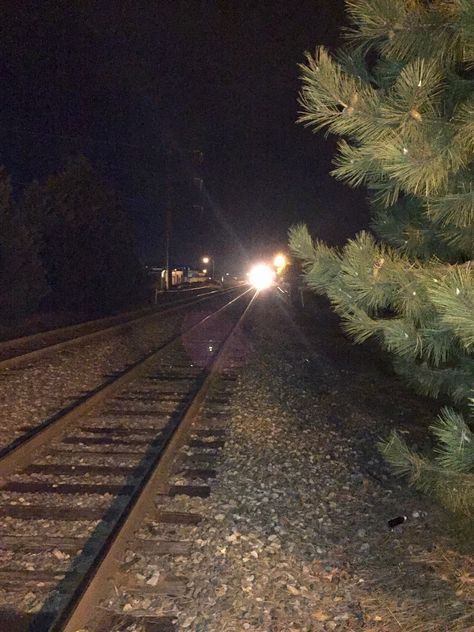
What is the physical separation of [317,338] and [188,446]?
50.9 feet

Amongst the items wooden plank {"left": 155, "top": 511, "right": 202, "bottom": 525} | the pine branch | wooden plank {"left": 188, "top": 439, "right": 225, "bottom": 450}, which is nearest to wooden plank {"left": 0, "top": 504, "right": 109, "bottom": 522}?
→ wooden plank {"left": 155, "top": 511, "right": 202, "bottom": 525}

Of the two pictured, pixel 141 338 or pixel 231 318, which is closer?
pixel 141 338

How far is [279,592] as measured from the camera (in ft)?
16.7

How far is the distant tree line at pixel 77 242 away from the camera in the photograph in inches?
1174

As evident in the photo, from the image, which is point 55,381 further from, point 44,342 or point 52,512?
point 52,512

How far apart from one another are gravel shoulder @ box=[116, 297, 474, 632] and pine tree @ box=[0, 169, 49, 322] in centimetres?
1654

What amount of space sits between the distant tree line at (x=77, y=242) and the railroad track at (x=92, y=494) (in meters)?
16.9

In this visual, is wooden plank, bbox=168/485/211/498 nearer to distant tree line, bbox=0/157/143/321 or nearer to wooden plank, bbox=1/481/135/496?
wooden plank, bbox=1/481/135/496

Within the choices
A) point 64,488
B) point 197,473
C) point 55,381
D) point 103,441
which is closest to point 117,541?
point 64,488

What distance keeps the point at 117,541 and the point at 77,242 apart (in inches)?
1132

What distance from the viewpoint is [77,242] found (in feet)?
108

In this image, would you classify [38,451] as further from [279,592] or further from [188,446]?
[279,592]

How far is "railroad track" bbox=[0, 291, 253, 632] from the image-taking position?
191 inches

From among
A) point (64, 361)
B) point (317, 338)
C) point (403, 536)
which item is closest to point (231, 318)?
point (317, 338)
